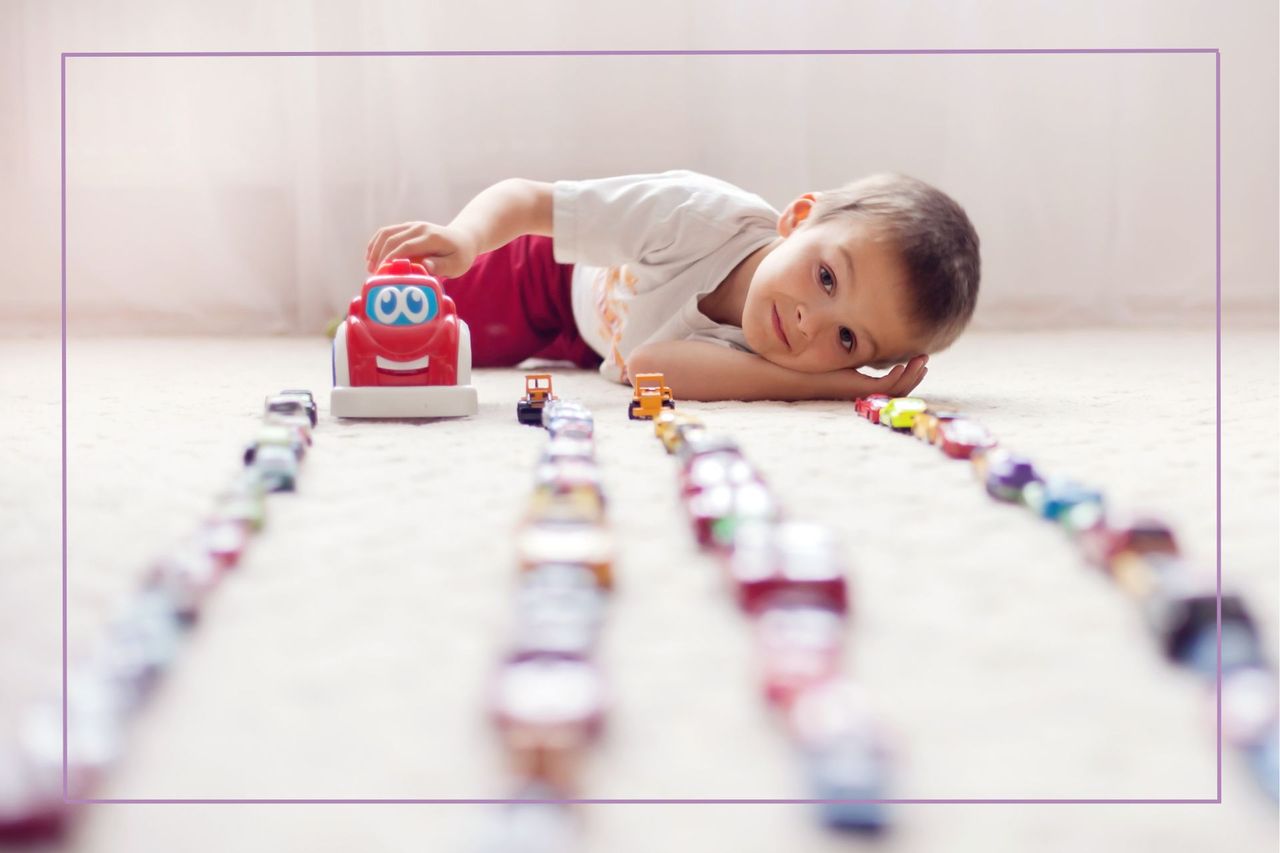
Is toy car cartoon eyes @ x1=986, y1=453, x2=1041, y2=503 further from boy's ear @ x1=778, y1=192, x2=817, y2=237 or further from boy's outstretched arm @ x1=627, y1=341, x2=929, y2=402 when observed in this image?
boy's ear @ x1=778, y1=192, x2=817, y2=237

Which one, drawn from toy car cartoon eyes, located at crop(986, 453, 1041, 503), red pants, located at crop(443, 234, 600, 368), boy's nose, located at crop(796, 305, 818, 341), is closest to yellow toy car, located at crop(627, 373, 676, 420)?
boy's nose, located at crop(796, 305, 818, 341)

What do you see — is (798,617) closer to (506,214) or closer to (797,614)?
(797,614)

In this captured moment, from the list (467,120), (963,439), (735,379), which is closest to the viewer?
(963,439)

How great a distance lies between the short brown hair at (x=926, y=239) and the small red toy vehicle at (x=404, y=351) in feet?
1.32

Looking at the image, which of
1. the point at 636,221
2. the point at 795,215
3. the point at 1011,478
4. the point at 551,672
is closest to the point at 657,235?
the point at 636,221

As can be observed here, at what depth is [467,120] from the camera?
6.93 ft

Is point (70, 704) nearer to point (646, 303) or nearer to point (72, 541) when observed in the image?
point (72, 541)

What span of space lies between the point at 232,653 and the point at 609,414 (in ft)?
2.03

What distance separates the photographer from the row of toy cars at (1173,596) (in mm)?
354

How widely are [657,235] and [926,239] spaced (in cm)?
34

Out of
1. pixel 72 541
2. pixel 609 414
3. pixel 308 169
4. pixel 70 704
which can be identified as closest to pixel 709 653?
pixel 70 704

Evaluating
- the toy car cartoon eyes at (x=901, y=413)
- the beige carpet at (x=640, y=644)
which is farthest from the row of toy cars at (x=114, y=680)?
the toy car cartoon eyes at (x=901, y=413)

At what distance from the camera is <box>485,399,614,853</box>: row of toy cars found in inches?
12.2

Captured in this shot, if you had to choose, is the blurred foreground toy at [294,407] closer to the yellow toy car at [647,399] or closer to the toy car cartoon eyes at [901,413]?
the yellow toy car at [647,399]
